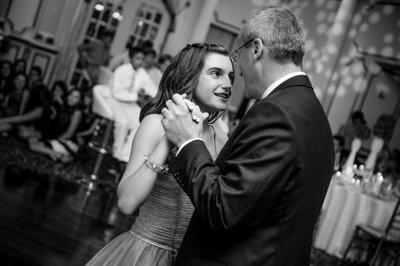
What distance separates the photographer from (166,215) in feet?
5.20

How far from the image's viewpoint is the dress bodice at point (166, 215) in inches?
62.0

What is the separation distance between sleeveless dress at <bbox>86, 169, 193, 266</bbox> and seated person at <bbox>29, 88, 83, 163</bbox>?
13.5ft

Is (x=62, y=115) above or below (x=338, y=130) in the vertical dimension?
below

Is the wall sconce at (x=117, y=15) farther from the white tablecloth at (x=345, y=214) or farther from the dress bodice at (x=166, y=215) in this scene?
the dress bodice at (x=166, y=215)

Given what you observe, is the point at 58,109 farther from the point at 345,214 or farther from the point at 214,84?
the point at 214,84

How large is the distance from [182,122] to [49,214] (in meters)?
2.89

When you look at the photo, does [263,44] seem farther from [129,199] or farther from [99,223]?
[99,223]

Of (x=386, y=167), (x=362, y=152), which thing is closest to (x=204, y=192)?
(x=386, y=167)

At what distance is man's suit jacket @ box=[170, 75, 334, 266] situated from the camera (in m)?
1.01

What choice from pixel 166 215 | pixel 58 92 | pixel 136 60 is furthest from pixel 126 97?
pixel 166 215

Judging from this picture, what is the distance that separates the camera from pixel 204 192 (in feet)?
3.38

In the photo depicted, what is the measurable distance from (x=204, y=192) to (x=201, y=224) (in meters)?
0.15

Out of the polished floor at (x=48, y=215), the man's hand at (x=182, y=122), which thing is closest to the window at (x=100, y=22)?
the polished floor at (x=48, y=215)

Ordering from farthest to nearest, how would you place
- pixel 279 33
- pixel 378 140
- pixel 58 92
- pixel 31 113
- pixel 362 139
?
pixel 362 139 → pixel 58 92 → pixel 378 140 → pixel 31 113 → pixel 279 33
